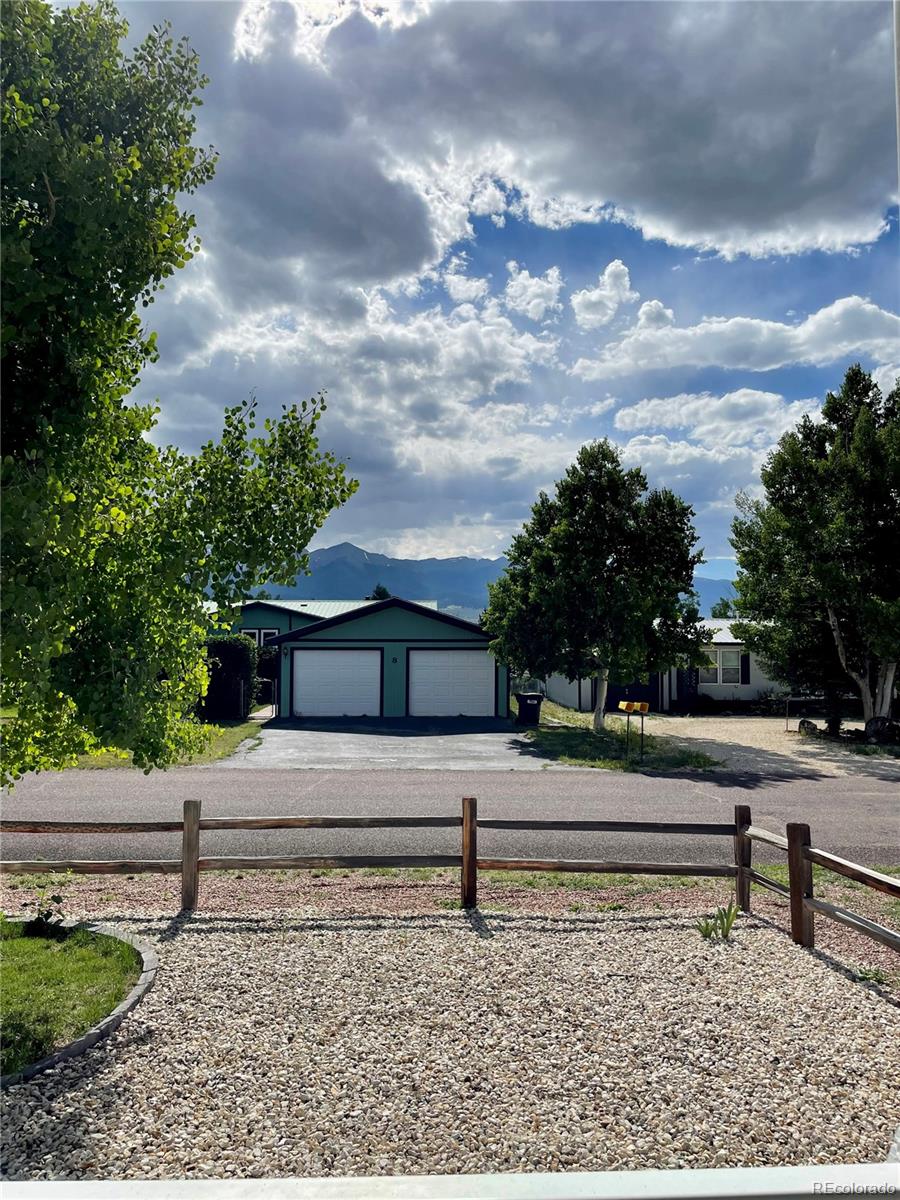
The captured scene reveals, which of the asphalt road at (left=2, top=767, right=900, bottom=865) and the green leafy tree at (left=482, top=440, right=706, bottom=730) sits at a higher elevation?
the green leafy tree at (left=482, top=440, right=706, bottom=730)

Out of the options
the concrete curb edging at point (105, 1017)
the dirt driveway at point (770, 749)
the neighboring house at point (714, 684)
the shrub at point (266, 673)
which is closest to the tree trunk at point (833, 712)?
the dirt driveway at point (770, 749)

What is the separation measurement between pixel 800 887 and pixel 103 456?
678 centimetres

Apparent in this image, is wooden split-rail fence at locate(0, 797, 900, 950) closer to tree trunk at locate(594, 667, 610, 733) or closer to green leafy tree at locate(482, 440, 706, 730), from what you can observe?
green leafy tree at locate(482, 440, 706, 730)

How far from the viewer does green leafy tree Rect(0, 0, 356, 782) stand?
4152mm

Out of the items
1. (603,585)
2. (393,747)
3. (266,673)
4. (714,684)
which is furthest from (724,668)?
(266,673)

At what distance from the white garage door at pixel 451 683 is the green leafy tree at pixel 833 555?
921cm

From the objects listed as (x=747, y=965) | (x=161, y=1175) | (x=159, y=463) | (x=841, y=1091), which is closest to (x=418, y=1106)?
(x=161, y=1175)

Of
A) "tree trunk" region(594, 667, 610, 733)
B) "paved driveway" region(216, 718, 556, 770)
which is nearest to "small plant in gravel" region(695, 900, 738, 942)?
"paved driveway" region(216, 718, 556, 770)

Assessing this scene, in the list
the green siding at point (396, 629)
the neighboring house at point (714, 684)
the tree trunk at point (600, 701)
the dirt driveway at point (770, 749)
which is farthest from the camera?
the neighboring house at point (714, 684)

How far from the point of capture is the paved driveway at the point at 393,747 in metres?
18.0

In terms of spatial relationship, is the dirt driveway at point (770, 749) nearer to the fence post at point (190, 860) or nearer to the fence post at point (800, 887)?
the fence post at point (800, 887)

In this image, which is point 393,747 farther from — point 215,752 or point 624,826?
point 624,826

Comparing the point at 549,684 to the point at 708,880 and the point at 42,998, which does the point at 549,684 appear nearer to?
the point at 708,880

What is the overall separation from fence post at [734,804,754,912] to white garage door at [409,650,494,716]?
68.0ft
